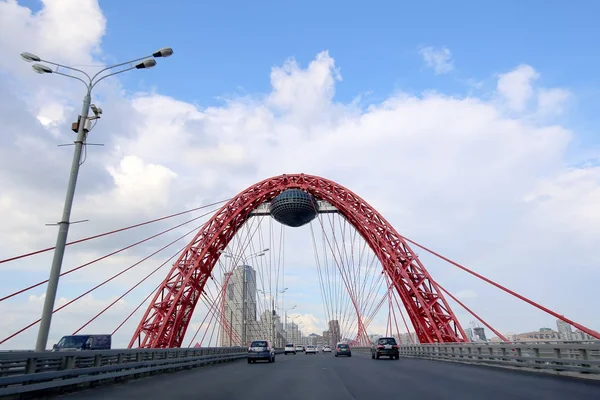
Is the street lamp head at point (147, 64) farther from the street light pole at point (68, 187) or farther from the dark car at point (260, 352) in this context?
the dark car at point (260, 352)

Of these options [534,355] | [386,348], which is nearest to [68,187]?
[534,355]

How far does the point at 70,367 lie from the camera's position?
13.0 m

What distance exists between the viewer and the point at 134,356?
62.3 feet

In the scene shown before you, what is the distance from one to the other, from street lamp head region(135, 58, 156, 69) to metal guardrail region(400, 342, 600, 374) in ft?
55.6

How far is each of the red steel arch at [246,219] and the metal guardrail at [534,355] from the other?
33.5ft

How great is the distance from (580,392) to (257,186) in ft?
138

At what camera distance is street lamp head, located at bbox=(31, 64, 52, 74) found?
48.0 feet

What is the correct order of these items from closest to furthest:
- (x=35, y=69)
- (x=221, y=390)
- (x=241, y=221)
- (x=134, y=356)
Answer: (x=221, y=390) < (x=35, y=69) < (x=134, y=356) < (x=241, y=221)

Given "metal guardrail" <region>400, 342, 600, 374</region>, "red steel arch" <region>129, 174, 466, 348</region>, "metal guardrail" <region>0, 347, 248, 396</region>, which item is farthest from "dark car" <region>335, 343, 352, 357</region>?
"metal guardrail" <region>0, 347, 248, 396</region>

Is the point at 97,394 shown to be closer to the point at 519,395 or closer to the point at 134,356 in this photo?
the point at 134,356

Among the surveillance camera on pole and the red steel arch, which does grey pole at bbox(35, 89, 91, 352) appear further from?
the red steel arch

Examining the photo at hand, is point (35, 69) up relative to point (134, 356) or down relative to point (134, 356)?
up

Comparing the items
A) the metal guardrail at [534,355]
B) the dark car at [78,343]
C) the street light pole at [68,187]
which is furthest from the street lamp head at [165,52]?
the dark car at [78,343]

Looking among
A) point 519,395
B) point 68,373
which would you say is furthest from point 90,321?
point 519,395
